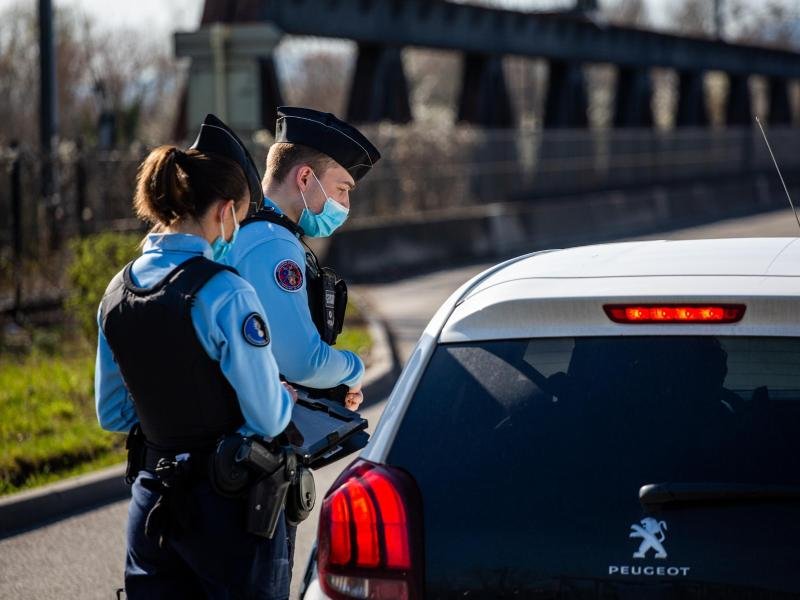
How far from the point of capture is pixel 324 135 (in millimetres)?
4051

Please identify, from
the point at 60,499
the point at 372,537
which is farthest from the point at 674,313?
the point at 60,499

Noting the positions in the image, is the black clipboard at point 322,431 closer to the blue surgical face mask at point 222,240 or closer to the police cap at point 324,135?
the blue surgical face mask at point 222,240

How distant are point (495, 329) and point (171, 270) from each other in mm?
769

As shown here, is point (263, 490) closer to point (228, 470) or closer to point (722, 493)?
point (228, 470)

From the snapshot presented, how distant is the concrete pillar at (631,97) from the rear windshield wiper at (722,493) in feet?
108

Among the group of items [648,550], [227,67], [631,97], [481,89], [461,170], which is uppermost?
[648,550]

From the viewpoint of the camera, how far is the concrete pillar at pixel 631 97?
35.2 meters

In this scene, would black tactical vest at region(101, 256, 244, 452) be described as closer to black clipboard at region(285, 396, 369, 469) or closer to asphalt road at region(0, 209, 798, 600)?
black clipboard at region(285, 396, 369, 469)

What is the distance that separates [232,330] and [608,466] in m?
0.91

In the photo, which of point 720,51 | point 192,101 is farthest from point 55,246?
point 720,51

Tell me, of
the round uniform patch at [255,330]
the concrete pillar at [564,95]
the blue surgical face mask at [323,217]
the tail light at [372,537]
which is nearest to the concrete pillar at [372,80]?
the concrete pillar at [564,95]

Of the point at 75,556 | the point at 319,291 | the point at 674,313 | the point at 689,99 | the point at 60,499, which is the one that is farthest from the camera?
the point at 689,99

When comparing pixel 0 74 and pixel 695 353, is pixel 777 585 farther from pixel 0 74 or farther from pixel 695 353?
pixel 0 74

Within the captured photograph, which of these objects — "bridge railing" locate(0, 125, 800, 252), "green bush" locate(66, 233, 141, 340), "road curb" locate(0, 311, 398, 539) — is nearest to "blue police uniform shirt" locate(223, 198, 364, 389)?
"road curb" locate(0, 311, 398, 539)
